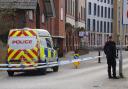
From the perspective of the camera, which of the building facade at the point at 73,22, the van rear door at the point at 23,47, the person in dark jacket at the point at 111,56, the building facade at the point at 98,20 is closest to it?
the person in dark jacket at the point at 111,56

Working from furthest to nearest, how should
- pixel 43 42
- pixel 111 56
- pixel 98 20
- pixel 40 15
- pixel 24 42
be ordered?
pixel 98 20
pixel 40 15
pixel 43 42
pixel 24 42
pixel 111 56

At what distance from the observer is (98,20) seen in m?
91.4

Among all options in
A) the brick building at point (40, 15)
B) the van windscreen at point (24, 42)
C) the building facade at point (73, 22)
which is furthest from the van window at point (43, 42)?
the building facade at point (73, 22)

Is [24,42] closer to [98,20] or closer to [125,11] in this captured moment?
[125,11]

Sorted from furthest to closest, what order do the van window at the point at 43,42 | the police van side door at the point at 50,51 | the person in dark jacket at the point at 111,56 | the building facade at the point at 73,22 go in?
the building facade at the point at 73,22 < the police van side door at the point at 50,51 < the van window at the point at 43,42 < the person in dark jacket at the point at 111,56

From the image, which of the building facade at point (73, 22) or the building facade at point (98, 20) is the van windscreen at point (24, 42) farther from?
the building facade at point (98, 20)

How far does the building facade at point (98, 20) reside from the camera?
279 feet

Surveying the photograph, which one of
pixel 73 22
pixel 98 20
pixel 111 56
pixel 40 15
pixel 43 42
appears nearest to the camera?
pixel 111 56

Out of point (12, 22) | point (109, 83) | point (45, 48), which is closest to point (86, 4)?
point (12, 22)

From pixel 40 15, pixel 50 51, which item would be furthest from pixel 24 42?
pixel 40 15

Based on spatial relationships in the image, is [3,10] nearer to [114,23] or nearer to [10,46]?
[10,46]

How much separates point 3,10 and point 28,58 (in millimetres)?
9629

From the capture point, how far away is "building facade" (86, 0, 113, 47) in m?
85.1

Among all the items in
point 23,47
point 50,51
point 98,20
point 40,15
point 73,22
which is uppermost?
point 40,15
